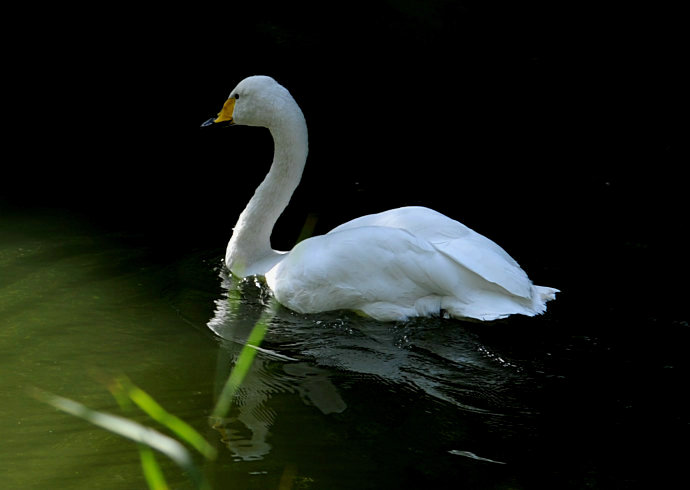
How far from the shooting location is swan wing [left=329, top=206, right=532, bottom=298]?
5.42m

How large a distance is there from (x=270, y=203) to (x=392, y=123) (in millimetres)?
3557

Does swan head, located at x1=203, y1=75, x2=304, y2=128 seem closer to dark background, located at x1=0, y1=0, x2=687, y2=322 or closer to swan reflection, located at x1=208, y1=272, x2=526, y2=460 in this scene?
dark background, located at x1=0, y1=0, x2=687, y2=322

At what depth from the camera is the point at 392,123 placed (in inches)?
377

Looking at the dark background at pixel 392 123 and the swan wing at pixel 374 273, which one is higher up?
the dark background at pixel 392 123

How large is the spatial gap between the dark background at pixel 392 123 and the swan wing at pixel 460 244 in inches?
23.9

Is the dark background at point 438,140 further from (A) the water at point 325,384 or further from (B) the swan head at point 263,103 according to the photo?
(B) the swan head at point 263,103

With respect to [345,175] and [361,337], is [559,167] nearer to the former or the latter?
[345,175]

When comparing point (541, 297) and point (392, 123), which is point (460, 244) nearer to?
point (541, 297)

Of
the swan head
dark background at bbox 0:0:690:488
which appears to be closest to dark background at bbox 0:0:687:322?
dark background at bbox 0:0:690:488

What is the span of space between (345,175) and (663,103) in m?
3.98

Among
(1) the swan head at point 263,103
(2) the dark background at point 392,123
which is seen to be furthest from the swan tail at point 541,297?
(1) the swan head at point 263,103

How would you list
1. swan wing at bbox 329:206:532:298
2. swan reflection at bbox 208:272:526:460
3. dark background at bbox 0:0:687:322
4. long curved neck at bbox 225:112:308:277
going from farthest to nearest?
dark background at bbox 0:0:687:322, long curved neck at bbox 225:112:308:277, swan wing at bbox 329:206:532:298, swan reflection at bbox 208:272:526:460

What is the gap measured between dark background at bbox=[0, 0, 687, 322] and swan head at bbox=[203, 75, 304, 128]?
1.05 meters

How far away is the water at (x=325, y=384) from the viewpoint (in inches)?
157
